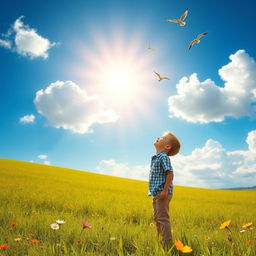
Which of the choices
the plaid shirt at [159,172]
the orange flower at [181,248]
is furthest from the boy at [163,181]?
the orange flower at [181,248]

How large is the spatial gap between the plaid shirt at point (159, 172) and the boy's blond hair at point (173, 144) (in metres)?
0.23

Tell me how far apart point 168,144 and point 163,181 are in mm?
587

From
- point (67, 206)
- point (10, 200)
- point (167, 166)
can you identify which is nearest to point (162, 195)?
point (167, 166)

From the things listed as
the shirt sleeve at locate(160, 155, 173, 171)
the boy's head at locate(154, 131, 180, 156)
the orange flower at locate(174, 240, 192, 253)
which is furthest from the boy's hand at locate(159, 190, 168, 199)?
the orange flower at locate(174, 240, 192, 253)

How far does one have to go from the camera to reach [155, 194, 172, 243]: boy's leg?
371cm

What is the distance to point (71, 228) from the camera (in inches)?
156

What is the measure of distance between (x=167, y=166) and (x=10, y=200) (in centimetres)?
565

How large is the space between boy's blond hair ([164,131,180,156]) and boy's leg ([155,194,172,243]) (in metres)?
0.78

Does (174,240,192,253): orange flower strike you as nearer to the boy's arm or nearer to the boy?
the boy

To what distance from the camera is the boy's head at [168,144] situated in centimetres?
425

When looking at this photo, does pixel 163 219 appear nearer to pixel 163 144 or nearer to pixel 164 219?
pixel 164 219

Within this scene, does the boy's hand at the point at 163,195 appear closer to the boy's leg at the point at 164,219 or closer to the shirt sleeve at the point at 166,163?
the boy's leg at the point at 164,219

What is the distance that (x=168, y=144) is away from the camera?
13.9 ft

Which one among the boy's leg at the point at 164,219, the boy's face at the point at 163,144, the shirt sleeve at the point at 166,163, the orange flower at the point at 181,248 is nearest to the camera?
the orange flower at the point at 181,248
